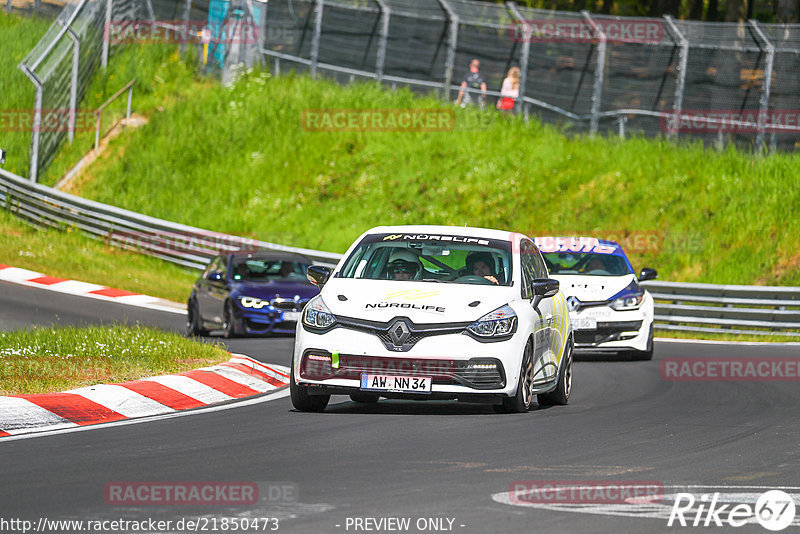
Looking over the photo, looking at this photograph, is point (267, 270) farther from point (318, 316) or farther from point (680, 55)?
point (680, 55)

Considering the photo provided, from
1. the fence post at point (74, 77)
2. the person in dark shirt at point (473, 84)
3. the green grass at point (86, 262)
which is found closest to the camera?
the green grass at point (86, 262)

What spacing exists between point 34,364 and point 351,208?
21428 mm

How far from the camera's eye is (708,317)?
83.3 feet

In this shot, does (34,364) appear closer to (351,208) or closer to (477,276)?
(477,276)

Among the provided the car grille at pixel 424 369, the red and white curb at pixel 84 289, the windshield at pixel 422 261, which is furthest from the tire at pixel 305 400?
the red and white curb at pixel 84 289

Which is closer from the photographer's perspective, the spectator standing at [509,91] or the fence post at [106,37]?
the spectator standing at [509,91]

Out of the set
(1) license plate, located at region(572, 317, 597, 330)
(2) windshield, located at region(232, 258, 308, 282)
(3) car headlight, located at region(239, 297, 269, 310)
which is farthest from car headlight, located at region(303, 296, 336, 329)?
(2) windshield, located at region(232, 258, 308, 282)

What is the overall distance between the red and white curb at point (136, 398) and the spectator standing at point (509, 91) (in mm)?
20609

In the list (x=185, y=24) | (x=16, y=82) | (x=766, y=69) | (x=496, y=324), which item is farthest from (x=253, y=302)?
(x=185, y=24)

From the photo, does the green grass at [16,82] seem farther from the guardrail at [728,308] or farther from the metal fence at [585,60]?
the guardrail at [728,308]

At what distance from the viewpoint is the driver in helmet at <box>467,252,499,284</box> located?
12.2 meters

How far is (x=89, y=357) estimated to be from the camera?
1366 centimetres

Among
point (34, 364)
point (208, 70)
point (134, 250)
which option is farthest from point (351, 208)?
point (34, 364)

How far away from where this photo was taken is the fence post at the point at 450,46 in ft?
110
